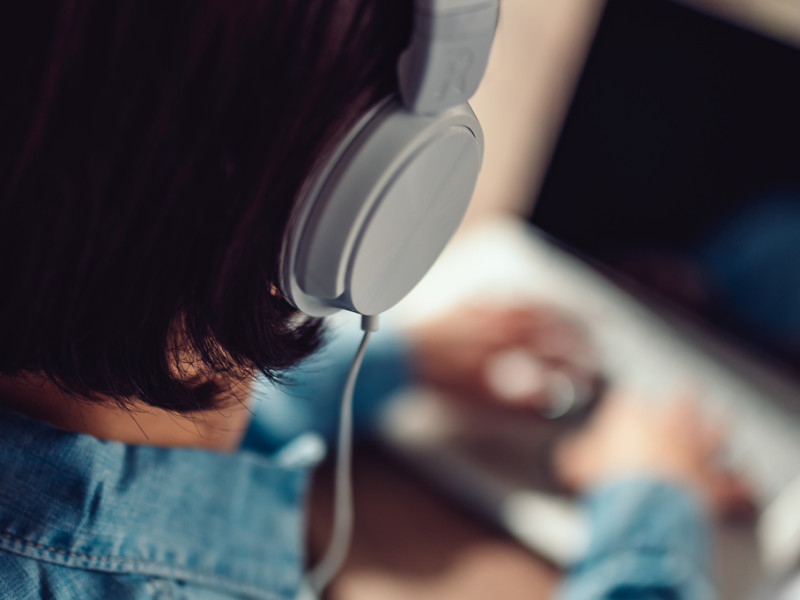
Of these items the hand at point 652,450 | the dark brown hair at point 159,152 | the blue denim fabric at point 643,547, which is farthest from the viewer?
the hand at point 652,450

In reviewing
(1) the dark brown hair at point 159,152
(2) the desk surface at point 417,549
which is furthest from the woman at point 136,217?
(2) the desk surface at point 417,549

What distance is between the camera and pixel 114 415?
0.35m

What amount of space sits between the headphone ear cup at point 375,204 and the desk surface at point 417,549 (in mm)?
417

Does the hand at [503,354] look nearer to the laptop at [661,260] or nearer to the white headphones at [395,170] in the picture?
the laptop at [661,260]

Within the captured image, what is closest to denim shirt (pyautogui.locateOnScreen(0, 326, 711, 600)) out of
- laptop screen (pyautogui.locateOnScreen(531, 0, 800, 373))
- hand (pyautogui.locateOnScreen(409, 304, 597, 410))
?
hand (pyautogui.locateOnScreen(409, 304, 597, 410))

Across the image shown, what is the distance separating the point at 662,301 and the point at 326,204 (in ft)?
2.66

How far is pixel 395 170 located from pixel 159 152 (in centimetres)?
9

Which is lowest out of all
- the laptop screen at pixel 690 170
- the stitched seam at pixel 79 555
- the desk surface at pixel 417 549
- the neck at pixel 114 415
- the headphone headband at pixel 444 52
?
the desk surface at pixel 417 549

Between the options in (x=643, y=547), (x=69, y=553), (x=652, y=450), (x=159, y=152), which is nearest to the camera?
(x=159, y=152)

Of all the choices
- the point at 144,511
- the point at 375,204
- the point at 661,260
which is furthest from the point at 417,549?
the point at 661,260

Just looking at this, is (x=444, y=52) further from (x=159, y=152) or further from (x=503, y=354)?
(x=503, y=354)

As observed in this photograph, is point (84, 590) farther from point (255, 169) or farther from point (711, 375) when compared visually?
point (711, 375)

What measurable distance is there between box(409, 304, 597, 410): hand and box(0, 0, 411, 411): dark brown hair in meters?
0.52

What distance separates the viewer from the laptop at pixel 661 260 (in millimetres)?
675
